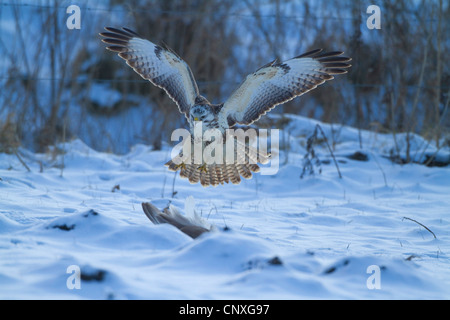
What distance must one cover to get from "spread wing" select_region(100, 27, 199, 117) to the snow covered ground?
3.73 ft

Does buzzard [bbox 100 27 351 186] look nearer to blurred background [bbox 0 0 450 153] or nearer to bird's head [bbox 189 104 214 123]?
bird's head [bbox 189 104 214 123]

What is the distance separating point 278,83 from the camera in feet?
17.3

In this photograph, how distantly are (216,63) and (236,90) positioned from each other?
6.45 m

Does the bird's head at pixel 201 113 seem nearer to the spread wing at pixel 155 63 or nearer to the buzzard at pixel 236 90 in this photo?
the buzzard at pixel 236 90

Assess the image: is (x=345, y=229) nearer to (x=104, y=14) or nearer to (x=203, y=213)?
(x=203, y=213)

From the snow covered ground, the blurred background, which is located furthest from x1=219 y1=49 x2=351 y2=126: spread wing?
the blurred background

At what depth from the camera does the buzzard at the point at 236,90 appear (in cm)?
508

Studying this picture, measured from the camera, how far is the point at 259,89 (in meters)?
5.24

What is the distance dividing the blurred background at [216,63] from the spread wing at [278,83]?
260 cm

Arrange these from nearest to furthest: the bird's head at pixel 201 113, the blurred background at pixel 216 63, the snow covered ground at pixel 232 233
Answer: the snow covered ground at pixel 232 233 < the bird's head at pixel 201 113 < the blurred background at pixel 216 63

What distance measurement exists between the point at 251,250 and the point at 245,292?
48 centimetres

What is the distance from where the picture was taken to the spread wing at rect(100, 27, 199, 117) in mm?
5109

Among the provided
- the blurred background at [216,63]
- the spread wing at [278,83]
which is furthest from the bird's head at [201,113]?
the blurred background at [216,63]
